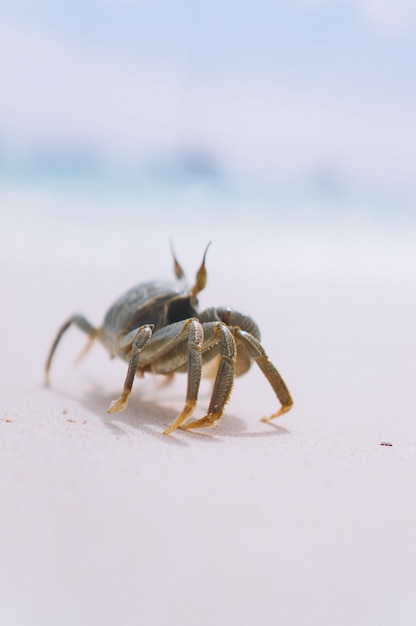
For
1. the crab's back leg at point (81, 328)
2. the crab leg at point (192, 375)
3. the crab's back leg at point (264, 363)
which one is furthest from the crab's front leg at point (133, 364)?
the crab's back leg at point (81, 328)

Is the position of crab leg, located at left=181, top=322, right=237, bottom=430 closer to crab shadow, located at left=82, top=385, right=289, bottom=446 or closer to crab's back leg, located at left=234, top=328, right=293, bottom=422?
crab shadow, located at left=82, top=385, right=289, bottom=446

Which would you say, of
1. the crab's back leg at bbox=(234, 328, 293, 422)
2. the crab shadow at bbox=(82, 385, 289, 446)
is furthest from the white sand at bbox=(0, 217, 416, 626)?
the crab's back leg at bbox=(234, 328, 293, 422)

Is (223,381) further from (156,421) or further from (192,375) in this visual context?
(156,421)

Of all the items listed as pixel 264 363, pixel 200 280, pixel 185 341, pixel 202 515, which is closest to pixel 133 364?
pixel 185 341

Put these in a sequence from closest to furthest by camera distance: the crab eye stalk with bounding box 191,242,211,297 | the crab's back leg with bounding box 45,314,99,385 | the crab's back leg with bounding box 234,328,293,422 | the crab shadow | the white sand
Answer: the white sand → the crab shadow → the crab's back leg with bounding box 234,328,293,422 → the crab eye stalk with bounding box 191,242,211,297 → the crab's back leg with bounding box 45,314,99,385

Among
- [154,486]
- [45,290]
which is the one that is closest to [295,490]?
[154,486]

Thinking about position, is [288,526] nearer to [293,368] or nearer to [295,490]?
[295,490]
